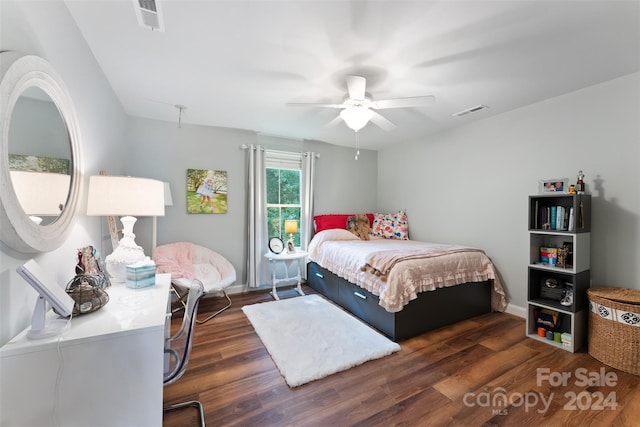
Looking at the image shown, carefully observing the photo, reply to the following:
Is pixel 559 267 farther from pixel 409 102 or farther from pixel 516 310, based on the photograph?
pixel 409 102

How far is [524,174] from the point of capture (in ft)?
9.37

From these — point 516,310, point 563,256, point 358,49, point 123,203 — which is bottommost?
point 516,310

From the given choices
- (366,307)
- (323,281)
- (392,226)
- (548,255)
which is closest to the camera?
(548,255)

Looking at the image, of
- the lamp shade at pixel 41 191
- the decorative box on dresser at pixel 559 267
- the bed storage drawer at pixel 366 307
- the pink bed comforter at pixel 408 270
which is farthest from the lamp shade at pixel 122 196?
the decorative box on dresser at pixel 559 267

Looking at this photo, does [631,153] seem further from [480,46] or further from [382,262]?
[382,262]

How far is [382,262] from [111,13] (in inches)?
106

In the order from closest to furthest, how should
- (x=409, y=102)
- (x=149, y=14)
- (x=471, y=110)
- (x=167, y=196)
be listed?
1. (x=149, y=14)
2. (x=409, y=102)
3. (x=471, y=110)
4. (x=167, y=196)

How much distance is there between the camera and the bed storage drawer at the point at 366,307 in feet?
8.10

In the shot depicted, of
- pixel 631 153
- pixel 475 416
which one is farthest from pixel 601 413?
pixel 631 153

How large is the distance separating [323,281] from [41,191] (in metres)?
3.02

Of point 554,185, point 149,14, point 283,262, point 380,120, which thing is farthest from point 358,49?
point 283,262

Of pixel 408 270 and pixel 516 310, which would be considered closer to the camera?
pixel 408 270

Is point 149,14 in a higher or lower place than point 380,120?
higher

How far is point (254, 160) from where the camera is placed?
12.3 ft
